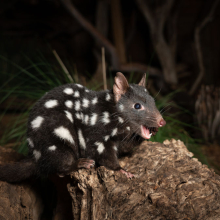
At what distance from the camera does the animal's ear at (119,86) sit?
217cm

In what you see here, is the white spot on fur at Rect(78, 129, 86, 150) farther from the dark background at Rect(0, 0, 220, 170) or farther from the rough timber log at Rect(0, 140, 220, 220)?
the dark background at Rect(0, 0, 220, 170)

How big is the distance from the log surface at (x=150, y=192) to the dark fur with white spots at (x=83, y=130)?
161 millimetres

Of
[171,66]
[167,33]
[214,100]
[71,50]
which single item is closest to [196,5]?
[167,33]

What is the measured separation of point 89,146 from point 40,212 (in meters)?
0.92

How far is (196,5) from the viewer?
233 inches

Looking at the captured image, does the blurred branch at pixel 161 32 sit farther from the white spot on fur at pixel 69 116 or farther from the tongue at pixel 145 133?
the white spot on fur at pixel 69 116

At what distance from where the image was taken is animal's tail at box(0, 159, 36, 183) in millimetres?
2191

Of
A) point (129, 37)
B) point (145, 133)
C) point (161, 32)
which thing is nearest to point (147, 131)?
point (145, 133)

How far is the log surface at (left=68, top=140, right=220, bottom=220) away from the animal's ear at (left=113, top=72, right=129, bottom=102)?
0.60 meters

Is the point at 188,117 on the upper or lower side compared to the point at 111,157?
lower

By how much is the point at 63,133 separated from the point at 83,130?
18 cm

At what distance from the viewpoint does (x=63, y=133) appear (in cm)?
213

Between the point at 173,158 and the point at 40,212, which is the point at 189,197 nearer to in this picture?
the point at 173,158

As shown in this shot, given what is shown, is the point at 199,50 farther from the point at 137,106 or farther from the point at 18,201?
the point at 18,201
